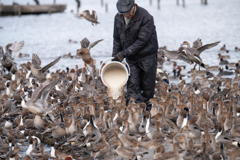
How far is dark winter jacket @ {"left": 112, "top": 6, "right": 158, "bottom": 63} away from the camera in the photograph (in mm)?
7168

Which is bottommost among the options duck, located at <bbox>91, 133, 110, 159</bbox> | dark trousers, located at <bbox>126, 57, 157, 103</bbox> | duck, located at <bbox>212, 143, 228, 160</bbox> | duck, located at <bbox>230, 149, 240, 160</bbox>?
duck, located at <bbox>91, 133, 110, 159</bbox>

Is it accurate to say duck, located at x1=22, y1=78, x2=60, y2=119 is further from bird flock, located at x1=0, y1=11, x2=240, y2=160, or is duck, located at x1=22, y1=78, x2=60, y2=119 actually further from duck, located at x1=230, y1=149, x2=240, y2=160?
duck, located at x1=230, y1=149, x2=240, y2=160

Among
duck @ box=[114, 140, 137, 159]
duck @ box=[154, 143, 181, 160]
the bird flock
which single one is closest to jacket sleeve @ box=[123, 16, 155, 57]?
the bird flock

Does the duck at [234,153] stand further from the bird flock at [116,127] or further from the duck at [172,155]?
the duck at [172,155]

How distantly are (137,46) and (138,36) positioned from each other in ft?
0.70

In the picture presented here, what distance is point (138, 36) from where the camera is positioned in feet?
23.6

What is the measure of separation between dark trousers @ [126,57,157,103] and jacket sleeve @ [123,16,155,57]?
14.8 inches

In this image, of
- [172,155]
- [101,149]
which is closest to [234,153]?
[172,155]

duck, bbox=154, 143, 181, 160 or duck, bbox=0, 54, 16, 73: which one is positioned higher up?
duck, bbox=0, 54, 16, 73

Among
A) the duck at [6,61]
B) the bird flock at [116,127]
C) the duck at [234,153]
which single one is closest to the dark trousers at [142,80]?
the bird flock at [116,127]

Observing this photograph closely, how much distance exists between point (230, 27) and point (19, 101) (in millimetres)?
19768

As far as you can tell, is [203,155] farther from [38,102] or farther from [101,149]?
[38,102]

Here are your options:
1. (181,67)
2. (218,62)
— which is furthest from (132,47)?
(218,62)

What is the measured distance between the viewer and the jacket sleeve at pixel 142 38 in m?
7.14
